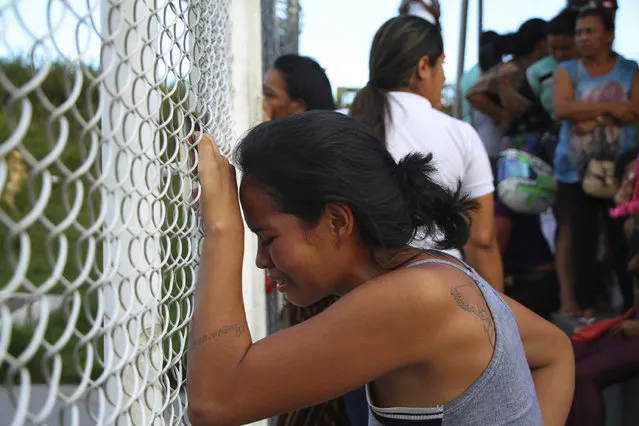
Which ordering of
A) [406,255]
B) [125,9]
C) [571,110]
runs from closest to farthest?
[125,9], [406,255], [571,110]

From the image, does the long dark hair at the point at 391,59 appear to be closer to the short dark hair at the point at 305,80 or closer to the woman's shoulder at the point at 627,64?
the short dark hair at the point at 305,80

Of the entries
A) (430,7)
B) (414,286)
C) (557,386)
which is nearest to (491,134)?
(430,7)

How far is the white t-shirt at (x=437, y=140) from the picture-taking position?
97.8 inches

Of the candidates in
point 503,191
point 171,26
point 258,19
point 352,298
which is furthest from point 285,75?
point 352,298

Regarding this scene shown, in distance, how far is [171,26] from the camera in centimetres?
140

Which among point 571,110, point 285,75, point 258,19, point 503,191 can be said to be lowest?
point 503,191

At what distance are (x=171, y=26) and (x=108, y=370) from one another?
2.20 feet

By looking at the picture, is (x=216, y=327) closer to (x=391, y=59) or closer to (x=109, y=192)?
(x=109, y=192)

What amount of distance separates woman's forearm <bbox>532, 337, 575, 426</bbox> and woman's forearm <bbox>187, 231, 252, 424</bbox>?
77 cm

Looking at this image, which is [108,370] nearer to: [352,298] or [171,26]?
[352,298]

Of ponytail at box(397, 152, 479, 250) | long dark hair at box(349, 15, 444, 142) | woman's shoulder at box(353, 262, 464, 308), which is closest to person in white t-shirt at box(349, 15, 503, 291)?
long dark hair at box(349, 15, 444, 142)

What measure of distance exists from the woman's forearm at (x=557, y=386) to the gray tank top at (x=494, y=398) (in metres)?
0.23

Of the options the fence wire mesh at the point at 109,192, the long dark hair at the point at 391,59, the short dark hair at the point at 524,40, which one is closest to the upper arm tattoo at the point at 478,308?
Result: the fence wire mesh at the point at 109,192

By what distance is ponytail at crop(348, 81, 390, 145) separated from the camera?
2.50m
